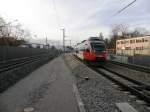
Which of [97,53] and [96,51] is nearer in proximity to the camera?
[97,53]

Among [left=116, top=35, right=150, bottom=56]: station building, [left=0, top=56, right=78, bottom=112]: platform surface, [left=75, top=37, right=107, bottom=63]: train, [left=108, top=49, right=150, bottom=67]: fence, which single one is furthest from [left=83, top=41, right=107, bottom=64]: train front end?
[left=0, top=56, right=78, bottom=112]: platform surface

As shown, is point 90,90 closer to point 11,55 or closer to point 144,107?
point 144,107

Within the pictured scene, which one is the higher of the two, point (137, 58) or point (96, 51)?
point (96, 51)

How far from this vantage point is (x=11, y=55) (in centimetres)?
2150

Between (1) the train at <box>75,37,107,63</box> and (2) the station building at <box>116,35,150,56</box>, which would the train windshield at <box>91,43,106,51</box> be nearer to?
(1) the train at <box>75,37,107,63</box>

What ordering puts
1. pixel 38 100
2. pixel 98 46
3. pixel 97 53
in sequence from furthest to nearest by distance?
pixel 98 46 < pixel 97 53 < pixel 38 100

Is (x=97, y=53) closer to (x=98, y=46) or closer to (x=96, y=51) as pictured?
(x=96, y=51)

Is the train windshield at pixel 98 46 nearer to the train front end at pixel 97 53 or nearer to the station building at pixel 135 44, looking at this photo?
the train front end at pixel 97 53

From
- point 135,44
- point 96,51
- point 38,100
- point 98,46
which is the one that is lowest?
point 38,100

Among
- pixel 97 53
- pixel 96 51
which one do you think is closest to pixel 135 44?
pixel 96 51

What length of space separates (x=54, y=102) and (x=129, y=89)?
4.95m

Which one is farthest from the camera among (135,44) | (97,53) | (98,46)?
(135,44)

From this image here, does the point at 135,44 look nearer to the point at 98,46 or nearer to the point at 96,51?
the point at 98,46

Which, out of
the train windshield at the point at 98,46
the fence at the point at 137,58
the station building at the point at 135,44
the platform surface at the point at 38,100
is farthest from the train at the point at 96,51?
the platform surface at the point at 38,100
